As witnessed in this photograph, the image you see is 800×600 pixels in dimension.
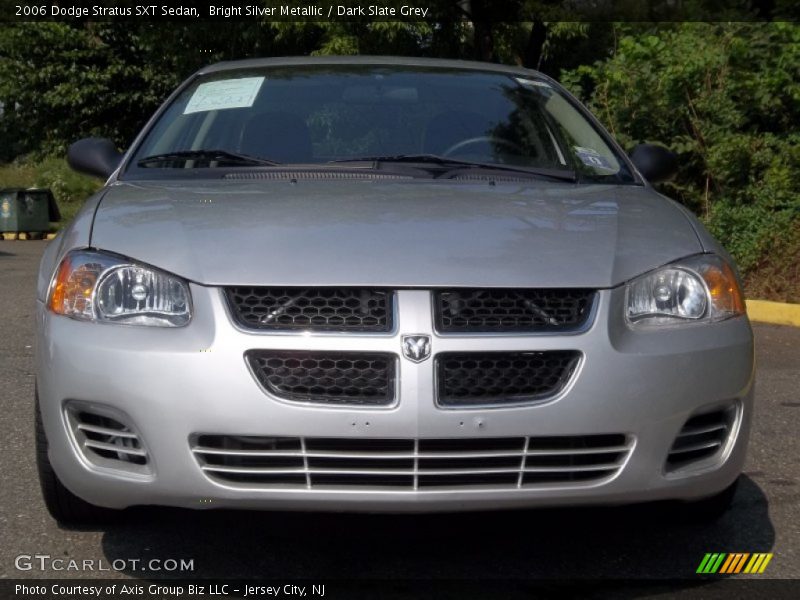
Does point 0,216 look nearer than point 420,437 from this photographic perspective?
No

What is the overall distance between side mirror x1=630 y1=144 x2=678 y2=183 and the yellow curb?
4.77 metres

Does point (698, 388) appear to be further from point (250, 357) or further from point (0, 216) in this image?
point (0, 216)

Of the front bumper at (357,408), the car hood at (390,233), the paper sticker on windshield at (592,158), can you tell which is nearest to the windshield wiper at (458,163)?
the paper sticker on windshield at (592,158)

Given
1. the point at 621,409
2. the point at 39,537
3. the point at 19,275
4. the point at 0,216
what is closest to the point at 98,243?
the point at 39,537

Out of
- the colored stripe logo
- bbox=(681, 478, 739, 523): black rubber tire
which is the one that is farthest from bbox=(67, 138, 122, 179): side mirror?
the colored stripe logo

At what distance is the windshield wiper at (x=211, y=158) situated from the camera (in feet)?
14.4

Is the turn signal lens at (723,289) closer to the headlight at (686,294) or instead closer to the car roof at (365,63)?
the headlight at (686,294)

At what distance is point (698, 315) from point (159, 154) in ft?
6.71

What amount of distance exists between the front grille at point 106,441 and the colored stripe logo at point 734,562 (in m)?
1.59

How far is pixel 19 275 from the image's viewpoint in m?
13.6

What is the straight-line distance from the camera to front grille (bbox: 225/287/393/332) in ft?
10.4

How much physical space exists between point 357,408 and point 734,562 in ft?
4.33

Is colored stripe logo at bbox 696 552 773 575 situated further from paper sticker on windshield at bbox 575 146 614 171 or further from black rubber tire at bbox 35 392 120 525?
black rubber tire at bbox 35 392 120 525

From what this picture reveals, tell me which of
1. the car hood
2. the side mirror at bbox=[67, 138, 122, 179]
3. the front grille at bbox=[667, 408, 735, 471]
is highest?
the car hood
